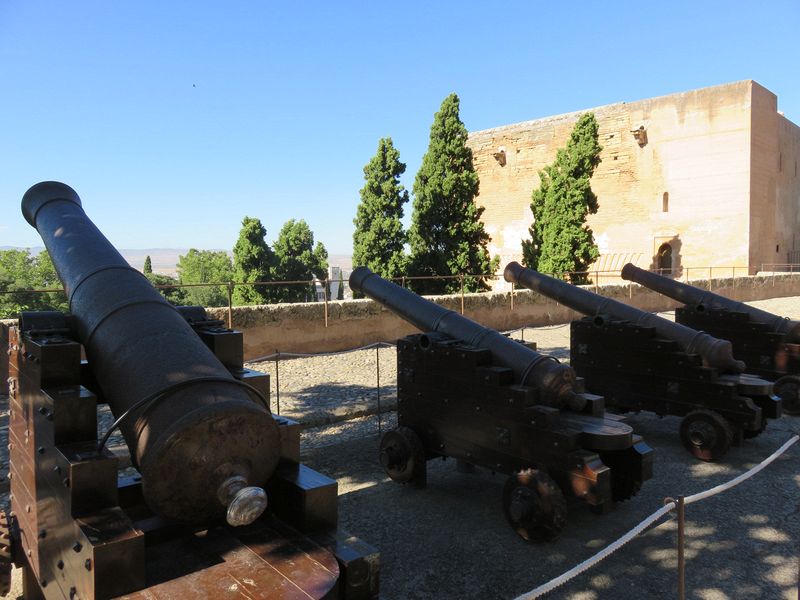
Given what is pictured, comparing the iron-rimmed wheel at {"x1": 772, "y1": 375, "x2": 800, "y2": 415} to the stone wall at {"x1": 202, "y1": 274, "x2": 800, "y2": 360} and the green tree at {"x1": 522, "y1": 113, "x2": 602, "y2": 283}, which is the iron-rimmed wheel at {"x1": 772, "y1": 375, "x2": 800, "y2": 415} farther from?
the green tree at {"x1": 522, "y1": 113, "x2": 602, "y2": 283}

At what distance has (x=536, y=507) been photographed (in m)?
3.26

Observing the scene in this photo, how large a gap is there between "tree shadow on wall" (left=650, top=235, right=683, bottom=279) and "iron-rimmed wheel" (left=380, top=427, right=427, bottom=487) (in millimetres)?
22523

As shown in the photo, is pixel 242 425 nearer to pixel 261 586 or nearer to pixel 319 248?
pixel 261 586

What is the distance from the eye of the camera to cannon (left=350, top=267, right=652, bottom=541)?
3.30 meters

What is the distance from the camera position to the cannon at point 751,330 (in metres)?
6.36

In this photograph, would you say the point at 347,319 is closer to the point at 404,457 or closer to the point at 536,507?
the point at 404,457

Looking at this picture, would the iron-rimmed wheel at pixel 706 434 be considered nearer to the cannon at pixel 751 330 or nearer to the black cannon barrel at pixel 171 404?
the cannon at pixel 751 330

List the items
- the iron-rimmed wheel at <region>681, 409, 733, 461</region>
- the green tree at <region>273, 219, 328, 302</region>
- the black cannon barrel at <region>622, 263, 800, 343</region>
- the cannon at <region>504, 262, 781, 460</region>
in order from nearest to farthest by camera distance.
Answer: the iron-rimmed wheel at <region>681, 409, 733, 461</region> < the cannon at <region>504, 262, 781, 460</region> < the black cannon barrel at <region>622, 263, 800, 343</region> < the green tree at <region>273, 219, 328, 302</region>

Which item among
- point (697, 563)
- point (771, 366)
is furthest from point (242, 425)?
point (771, 366)

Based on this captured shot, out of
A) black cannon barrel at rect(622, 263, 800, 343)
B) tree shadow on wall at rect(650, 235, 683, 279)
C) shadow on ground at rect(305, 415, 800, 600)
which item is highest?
tree shadow on wall at rect(650, 235, 683, 279)

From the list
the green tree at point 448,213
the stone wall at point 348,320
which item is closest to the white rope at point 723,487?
the stone wall at point 348,320

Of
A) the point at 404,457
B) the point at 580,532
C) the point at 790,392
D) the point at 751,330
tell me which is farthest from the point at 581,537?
the point at 751,330

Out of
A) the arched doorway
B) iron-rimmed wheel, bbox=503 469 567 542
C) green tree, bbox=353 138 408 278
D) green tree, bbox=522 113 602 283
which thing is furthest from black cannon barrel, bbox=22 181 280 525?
the arched doorway

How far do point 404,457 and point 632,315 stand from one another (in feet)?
8.97
